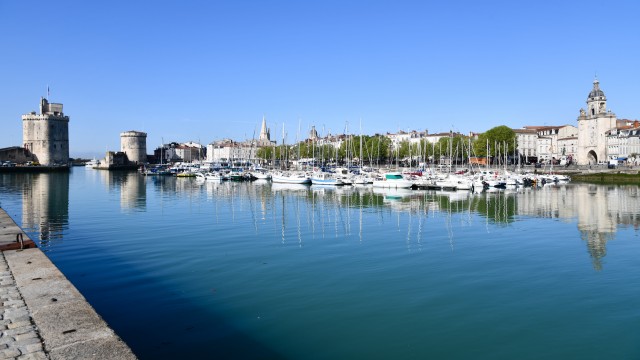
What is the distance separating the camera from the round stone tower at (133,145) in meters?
144

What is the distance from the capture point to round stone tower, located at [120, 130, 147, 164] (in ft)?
471

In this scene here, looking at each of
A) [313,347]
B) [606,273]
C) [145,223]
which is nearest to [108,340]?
[313,347]

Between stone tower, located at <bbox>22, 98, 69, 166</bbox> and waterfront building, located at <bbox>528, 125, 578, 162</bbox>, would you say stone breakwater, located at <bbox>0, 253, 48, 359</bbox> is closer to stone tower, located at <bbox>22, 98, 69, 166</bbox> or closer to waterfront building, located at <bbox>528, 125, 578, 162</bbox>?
waterfront building, located at <bbox>528, 125, 578, 162</bbox>

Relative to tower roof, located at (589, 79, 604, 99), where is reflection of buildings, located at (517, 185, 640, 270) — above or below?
below

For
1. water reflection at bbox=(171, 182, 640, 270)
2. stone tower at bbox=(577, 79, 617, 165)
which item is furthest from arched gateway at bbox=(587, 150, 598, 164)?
water reflection at bbox=(171, 182, 640, 270)

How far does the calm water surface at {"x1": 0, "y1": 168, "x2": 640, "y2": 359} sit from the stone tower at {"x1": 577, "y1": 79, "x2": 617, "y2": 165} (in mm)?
64957

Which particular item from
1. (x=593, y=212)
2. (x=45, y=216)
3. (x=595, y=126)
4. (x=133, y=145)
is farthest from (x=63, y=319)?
(x=133, y=145)

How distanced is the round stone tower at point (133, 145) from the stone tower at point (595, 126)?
10870cm

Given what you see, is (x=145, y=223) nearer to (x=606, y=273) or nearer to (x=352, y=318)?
(x=352, y=318)

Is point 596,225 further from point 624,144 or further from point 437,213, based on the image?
point 624,144

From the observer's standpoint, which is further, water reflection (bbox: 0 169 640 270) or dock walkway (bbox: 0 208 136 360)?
water reflection (bbox: 0 169 640 270)

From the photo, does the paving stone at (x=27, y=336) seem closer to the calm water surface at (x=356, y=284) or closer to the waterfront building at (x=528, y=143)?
the calm water surface at (x=356, y=284)

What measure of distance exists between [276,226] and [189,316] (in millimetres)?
13471

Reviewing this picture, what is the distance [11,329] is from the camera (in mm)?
7145
